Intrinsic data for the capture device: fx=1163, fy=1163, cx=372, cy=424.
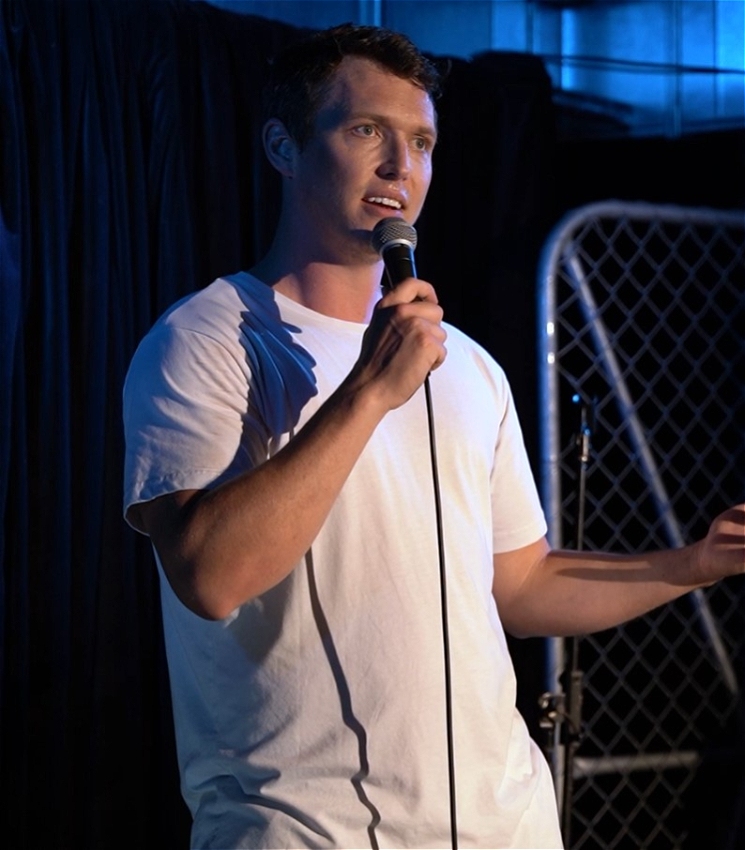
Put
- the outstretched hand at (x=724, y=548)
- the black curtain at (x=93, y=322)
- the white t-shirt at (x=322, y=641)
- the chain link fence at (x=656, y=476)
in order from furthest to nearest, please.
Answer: the chain link fence at (x=656, y=476), the black curtain at (x=93, y=322), the outstretched hand at (x=724, y=548), the white t-shirt at (x=322, y=641)

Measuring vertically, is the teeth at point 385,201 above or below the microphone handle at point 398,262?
above

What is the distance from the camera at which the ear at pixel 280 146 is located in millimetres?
1516

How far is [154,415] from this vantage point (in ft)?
4.11

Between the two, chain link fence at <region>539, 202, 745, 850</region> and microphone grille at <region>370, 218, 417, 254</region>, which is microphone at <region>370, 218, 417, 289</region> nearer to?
microphone grille at <region>370, 218, 417, 254</region>

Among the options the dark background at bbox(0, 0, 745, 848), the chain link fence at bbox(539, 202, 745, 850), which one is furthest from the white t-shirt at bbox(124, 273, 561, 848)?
the chain link fence at bbox(539, 202, 745, 850)

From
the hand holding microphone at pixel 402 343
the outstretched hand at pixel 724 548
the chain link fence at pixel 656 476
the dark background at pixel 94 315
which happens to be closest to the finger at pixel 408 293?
the hand holding microphone at pixel 402 343

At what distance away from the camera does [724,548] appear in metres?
1.52

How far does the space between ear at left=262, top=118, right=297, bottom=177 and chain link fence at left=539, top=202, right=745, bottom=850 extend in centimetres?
131

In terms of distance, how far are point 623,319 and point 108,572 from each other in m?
1.43

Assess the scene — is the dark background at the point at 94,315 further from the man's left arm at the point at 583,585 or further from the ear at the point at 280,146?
the man's left arm at the point at 583,585

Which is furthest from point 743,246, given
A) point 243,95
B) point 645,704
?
point 243,95

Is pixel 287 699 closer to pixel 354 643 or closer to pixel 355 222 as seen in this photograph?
pixel 354 643

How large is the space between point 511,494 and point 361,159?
0.51 metres

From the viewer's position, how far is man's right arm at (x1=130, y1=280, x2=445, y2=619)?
1139 millimetres
